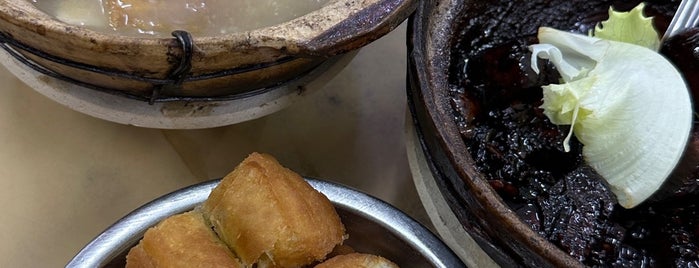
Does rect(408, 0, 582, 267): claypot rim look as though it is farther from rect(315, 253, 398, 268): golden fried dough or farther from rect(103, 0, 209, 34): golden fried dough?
rect(103, 0, 209, 34): golden fried dough

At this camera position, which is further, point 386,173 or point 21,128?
point 386,173

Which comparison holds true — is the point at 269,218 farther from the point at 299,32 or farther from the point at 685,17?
the point at 685,17

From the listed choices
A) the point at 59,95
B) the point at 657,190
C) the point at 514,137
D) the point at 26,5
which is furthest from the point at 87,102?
the point at 657,190

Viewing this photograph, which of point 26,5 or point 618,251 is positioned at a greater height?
point 26,5

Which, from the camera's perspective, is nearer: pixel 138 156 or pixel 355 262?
pixel 355 262

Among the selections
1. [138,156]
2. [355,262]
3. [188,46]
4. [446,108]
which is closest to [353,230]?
[355,262]

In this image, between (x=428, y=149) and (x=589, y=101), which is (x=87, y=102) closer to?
(x=428, y=149)
